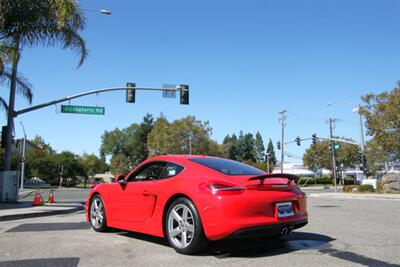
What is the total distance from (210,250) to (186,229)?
512mm

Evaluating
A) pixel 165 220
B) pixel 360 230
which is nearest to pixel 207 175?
pixel 165 220

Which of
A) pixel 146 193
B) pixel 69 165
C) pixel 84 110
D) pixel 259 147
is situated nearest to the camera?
pixel 146 193

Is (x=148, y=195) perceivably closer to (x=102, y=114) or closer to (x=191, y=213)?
(x=191, y=213)

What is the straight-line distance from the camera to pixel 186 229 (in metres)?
5.48

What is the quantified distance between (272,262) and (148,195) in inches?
87.8

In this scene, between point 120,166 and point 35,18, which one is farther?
point 120,166

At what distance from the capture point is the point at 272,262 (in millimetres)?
4918

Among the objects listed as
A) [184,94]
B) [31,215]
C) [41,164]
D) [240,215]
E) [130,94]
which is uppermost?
[184,94]

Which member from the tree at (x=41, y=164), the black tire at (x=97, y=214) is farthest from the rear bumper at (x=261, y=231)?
the tree at (x=41, y=164)

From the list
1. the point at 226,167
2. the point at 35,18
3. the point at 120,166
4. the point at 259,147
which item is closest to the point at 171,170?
the point at 226,167

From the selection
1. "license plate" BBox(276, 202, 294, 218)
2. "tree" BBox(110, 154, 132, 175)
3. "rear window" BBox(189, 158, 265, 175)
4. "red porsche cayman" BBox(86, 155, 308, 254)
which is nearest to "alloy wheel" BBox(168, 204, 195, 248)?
"red porsche cayman" BBox(86, 155, 308, 254)

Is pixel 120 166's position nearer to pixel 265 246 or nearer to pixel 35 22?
pixel 35 22

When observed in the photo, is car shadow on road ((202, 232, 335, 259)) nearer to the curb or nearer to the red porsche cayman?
the red porsche cayman

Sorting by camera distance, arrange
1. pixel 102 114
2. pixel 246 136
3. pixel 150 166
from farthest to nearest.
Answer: pixel 246 136, pixel 102 114, pixel 150 166
